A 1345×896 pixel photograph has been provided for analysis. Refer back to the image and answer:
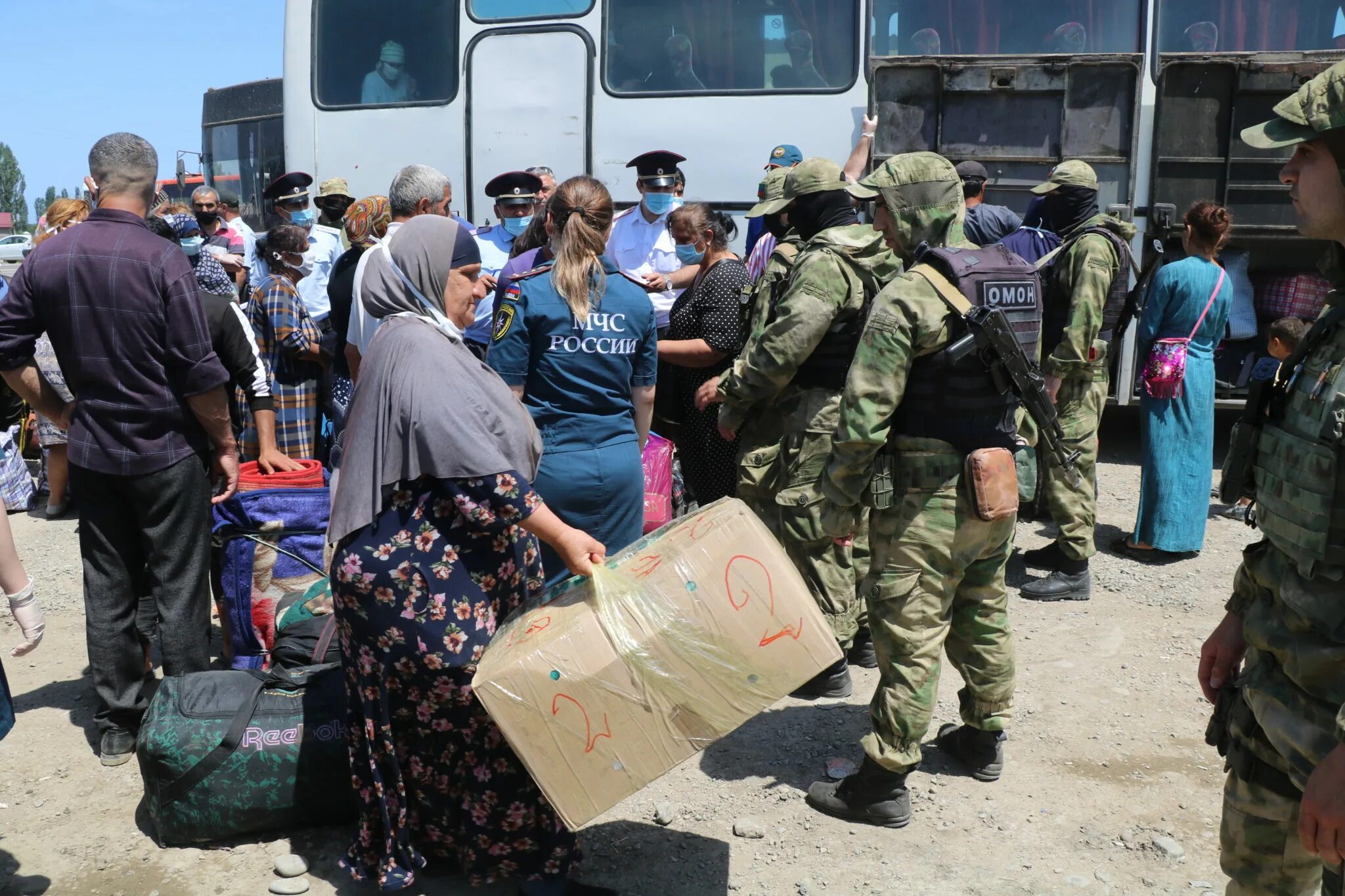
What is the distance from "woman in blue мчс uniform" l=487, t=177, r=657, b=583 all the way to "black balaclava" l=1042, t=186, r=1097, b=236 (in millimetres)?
2705

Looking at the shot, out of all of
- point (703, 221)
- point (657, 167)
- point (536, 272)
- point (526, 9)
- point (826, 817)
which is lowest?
point (826, 817)

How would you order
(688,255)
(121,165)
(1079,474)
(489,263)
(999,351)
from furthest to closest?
(688,255) < (489,263) < (1079,474) < (121,165) < (999,351)

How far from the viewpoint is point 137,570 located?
3783 mm

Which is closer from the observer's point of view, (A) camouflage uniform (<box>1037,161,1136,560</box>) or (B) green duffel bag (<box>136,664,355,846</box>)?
(B) green duffel bag (<box>136,664,355,846</box>)

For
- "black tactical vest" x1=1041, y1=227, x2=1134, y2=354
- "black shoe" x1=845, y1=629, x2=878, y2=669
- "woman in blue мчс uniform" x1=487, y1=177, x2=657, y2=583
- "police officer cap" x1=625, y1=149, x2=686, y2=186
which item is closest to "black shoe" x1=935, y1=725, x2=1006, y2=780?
"black shoe" x1=845, y1=629, x2=878, y2=669

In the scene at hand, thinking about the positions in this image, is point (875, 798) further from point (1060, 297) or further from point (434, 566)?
point (1060, 297)

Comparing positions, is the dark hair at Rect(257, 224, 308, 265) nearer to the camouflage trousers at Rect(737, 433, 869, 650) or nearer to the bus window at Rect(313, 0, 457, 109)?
the camouflage trousers at Rect(737, 433, 869, 650)

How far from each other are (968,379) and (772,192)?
5.61 ft

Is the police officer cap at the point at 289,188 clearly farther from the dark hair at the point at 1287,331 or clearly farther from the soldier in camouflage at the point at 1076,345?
the dark hair at the point at 1287,331

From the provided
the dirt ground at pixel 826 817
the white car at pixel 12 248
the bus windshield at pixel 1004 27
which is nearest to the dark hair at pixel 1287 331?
the bus windshield at pixel 1004 27

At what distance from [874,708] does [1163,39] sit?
18.2 ft

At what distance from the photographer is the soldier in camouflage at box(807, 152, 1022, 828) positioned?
310 cm

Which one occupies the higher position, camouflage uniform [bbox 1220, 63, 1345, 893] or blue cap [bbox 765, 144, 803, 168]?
blue cap [bbox 765, 144, 803, 168]

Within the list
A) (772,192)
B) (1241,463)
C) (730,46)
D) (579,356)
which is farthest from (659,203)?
(1241,463)
